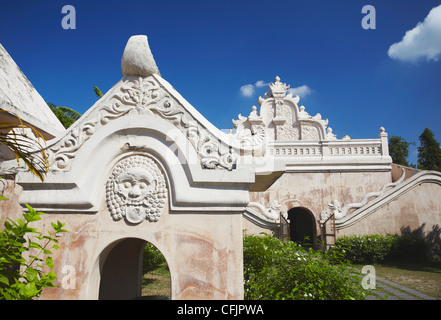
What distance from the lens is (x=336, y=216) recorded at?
510 inches

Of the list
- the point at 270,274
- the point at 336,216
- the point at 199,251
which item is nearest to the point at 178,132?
the point at 199,251

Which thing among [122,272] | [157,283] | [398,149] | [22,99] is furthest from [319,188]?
[398,149]

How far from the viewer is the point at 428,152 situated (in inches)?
1227

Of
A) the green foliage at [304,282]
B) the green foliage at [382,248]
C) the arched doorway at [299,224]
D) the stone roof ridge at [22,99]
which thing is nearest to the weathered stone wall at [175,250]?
the green foliage at [304,282]

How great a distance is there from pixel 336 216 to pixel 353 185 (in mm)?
3043

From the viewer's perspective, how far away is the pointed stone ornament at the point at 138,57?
2947mm

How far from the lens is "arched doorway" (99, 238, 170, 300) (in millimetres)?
4496

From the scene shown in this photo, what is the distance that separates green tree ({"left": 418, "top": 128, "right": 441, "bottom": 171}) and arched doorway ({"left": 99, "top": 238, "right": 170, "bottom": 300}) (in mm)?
34725

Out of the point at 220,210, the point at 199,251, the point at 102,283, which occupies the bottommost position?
the point at 102,283

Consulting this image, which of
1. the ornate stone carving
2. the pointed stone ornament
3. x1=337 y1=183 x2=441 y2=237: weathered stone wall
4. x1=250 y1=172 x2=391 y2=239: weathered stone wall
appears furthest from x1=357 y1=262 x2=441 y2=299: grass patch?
the pointed stone ornament

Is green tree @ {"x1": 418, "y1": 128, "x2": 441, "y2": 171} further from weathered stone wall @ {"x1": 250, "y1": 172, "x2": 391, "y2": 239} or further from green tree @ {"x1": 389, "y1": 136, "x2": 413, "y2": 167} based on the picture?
weathered stone wall @ {"x1": 250, "y1": 172, "x2": 391, "y2": 239}

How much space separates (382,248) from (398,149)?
34.7 m

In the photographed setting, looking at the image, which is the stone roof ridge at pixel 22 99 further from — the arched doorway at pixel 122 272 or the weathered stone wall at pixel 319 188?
the weathered stone wall at pixel 319 188
